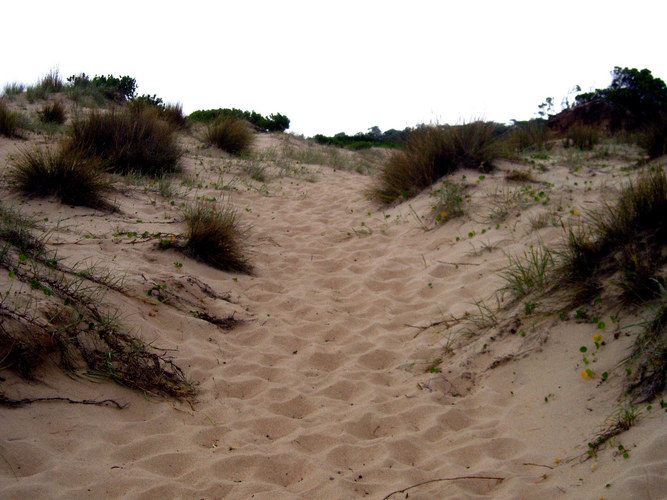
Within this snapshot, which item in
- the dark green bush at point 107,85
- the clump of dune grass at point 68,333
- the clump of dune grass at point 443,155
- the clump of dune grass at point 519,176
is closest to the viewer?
the clump of dune grass at point 68,333

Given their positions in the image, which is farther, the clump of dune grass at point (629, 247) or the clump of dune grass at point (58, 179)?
the clump of dune grass at point (58, 179)

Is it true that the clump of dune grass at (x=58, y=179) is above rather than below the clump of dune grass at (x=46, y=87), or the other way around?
below

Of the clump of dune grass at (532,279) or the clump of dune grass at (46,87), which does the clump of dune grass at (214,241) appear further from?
the clump of dune grass at (46,87)

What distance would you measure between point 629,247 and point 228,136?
326 inches

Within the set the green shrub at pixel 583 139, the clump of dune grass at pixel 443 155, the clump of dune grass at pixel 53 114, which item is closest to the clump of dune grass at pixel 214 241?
the clump of dune grass at pixel 443 155

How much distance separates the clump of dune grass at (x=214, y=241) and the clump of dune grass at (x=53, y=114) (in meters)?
5.52

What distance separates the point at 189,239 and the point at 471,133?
4.38 metres

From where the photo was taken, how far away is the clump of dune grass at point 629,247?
9.97 feet

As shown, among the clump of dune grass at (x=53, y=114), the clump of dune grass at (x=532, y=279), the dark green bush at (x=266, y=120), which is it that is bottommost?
the clump of dune grass at (x=532, y=279)

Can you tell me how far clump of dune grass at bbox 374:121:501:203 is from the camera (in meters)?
7.25

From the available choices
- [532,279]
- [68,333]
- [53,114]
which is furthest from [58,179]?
[532,279]

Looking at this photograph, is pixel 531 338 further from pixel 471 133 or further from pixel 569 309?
pixel 471 133

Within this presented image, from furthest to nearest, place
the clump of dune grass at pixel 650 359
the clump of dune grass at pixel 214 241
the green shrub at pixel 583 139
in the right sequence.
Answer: the green shrub at pixel 583 139 → the clump of dune grass at pixel 214 241 → the clump of dune grass at pixel 650 359

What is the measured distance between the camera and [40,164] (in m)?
5.41
